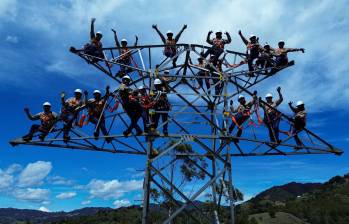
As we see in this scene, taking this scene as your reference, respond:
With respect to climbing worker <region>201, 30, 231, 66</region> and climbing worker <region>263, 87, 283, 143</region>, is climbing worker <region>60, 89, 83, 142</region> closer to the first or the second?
climbing worker <region>201, 30, 231, 66</region>

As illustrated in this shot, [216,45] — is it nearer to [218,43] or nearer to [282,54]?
[218,43]

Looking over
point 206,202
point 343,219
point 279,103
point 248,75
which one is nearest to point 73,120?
point 248,75

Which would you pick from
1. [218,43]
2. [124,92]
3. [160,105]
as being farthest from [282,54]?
[124,92]

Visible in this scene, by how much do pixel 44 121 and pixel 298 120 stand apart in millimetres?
8960

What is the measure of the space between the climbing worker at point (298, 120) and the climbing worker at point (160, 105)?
4.69m

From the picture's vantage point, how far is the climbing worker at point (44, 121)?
13750 millimetres

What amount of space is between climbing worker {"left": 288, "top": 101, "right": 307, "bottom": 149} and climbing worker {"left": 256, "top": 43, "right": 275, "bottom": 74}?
200cm

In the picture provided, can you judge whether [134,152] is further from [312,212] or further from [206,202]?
[312,212]

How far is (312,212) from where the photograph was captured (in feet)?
212

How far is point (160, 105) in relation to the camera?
13945 mm

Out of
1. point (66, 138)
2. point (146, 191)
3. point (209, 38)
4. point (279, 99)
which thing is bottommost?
point (146, 191)

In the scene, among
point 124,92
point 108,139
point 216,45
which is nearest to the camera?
point 124,92

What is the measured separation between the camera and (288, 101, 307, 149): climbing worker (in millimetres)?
15102

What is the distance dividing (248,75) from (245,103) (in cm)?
121
